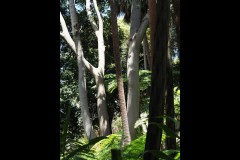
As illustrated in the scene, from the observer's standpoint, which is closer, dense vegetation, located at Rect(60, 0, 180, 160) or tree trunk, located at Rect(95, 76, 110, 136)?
dense vegetation, located at Rect(60, 0, 180, 160)

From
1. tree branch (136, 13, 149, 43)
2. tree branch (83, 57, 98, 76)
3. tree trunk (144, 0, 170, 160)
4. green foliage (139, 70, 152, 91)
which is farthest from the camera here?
green foliage (139, 70, 152, 91)

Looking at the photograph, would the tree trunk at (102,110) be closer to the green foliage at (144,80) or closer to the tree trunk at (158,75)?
the green foliage at (144,80)

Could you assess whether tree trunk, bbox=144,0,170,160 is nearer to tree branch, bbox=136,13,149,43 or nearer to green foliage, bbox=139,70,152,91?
tree branch, bbox=136,13,149,43

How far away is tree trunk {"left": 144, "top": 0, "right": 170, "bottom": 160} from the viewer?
1207 millimetres

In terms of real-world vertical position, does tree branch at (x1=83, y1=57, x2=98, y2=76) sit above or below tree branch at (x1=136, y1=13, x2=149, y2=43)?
below

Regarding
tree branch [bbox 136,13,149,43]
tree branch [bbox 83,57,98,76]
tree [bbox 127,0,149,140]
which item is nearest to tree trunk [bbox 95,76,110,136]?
tree branch [bbox 83,57,98,76]

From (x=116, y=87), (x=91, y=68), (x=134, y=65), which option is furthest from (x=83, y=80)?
(x=134, y=65)

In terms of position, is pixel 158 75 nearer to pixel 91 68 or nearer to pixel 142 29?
pixel 142 29

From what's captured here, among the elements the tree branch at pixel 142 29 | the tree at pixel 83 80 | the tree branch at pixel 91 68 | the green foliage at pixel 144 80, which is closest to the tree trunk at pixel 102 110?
the tree at pixel 83 80
